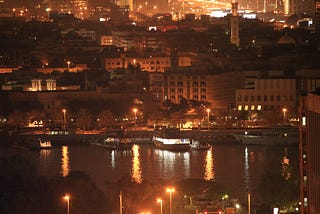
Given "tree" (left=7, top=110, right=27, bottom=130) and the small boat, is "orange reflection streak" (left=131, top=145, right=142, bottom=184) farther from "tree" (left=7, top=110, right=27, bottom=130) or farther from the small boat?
"tree" (left=7, top=110, right=27, bottom=130)

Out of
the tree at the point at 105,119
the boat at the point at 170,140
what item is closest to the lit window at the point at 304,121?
the boat at the point at 170,140

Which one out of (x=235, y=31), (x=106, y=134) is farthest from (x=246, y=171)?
(x=235, y=31)

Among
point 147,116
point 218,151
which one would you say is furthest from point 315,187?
point 147,116

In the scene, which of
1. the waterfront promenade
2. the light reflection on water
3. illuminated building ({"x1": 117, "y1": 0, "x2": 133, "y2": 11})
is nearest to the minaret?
illuminated building ({"x1": 117, "y1": 0, "x2": 133, "y2": 11})

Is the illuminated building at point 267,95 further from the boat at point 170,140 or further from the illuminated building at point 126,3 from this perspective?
the illuminated building at point 126,3

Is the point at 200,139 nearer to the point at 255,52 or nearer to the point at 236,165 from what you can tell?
the point at 236,165

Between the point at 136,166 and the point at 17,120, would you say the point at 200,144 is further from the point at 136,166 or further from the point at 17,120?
the point at 17,120
